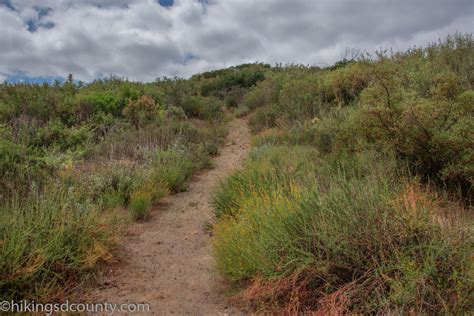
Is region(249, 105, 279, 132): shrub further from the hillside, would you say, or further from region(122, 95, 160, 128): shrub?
region(122, 95, 160, 128): shrub

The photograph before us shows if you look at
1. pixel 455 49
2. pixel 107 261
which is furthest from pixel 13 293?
pixel 455 49

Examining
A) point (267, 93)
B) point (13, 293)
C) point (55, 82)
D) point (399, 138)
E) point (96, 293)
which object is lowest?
point (96, 293)

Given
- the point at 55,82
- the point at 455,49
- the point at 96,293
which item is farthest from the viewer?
the point at 55,82

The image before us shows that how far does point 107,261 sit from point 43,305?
1024mm

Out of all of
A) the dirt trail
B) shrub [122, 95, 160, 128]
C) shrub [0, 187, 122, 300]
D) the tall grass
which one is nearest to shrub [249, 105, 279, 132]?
shrub [122, 95, 160, 128]

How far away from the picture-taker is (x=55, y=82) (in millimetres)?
14328

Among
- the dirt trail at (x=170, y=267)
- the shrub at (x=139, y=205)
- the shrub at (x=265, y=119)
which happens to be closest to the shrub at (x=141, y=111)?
the shrub at (x=265, y=119)

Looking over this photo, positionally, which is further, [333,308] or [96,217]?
[96,217]

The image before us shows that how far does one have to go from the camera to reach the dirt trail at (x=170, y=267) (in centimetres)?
346

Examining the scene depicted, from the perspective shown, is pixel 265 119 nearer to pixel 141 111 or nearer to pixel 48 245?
pixel 141 111

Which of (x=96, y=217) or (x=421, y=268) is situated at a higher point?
(x=96, y=217)

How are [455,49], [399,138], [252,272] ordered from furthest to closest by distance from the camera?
1. [455,49]
2. [399,138]
3. [252,272]

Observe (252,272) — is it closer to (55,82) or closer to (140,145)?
(140,145)

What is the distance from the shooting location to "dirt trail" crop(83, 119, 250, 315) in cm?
346
